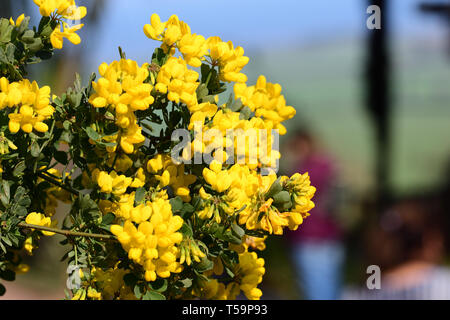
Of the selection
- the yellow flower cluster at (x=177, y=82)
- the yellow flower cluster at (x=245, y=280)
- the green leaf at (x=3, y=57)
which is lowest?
the yellow flower cluster at (x=245, y=280)

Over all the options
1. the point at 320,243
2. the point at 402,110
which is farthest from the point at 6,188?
the point at 402,110

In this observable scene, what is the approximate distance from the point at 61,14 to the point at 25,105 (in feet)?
0.52

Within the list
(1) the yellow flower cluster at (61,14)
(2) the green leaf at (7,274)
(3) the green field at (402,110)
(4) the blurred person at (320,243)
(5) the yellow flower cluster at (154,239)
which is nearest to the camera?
(5) the yellow flower cluster at (154,239)

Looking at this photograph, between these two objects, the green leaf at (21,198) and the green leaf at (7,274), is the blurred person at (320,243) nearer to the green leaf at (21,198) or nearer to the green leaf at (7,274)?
the green leaf at (7,274)

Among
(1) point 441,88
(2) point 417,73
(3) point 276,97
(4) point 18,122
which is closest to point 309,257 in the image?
(3) point 276,97

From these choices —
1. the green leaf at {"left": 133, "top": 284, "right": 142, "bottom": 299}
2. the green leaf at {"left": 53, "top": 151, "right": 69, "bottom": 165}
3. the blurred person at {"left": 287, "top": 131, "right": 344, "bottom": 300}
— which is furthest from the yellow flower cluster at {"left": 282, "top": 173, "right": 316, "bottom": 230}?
the blurred person at {"left": 287, "top": 131, "right": 344, "bottom": 300}

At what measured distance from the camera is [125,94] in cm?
76

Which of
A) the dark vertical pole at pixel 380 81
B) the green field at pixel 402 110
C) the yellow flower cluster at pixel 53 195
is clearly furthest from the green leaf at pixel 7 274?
the green field at pixel 402 110

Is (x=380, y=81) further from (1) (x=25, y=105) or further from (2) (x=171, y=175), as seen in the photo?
(1) (x=25, y=105)

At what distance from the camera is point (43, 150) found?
0.83 meters

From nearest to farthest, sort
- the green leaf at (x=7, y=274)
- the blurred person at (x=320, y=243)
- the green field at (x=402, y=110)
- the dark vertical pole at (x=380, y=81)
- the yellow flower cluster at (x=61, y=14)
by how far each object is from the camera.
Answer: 1. the yellow flower cluster at (x=61, y=14)
2. the green leaf at (x=7, y=274)
3. the blurred person at (x=320, y=243)
4. the dark vertical pole at (x=380, y=81)
5. the green field at (x=402, y=110)

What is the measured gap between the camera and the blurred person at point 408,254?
3168 millimetres

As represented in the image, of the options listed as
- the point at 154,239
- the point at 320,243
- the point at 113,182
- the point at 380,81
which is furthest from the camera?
the point at 380,81

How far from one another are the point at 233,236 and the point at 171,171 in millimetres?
142
